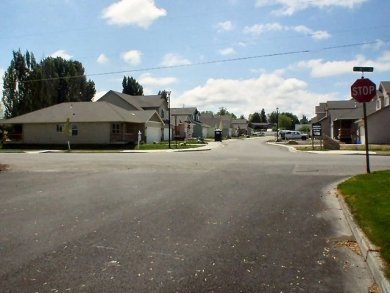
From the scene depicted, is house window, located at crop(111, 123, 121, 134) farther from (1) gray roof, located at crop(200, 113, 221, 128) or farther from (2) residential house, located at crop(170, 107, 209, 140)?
(1) gray roof, located at crop(200, 113, 221, 128)

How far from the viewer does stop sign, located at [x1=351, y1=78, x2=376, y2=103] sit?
1376 cm

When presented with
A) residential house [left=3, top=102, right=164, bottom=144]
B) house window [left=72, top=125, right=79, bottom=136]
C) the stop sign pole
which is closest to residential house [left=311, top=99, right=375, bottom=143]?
residential house [left=3, top=102, right=164, bottom=144]

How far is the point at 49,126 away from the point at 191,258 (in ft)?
152

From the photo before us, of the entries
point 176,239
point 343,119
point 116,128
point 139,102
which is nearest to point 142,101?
point 139,102

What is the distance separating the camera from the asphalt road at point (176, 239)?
5.18 metres

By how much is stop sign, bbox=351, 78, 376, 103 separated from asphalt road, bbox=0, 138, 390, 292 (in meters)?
3.28

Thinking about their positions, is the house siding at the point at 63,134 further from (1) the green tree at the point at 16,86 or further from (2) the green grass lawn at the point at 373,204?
(2) the green grass lawn at the point at 373,204

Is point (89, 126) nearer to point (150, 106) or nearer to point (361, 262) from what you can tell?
point (150, 106)

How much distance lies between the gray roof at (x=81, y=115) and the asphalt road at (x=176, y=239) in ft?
114

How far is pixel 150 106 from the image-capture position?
7244cm

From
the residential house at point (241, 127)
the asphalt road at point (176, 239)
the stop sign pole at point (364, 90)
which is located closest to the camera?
the asphalt road at point (176, 239)

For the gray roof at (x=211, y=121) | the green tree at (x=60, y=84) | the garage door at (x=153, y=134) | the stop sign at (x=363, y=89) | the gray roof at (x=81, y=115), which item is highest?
the green tree at (x=60, y=84)

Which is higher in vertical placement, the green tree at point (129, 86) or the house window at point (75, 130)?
the green tree at point (129, 86)

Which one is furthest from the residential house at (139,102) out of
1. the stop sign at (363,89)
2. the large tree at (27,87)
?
the stop sign at (363,89)
